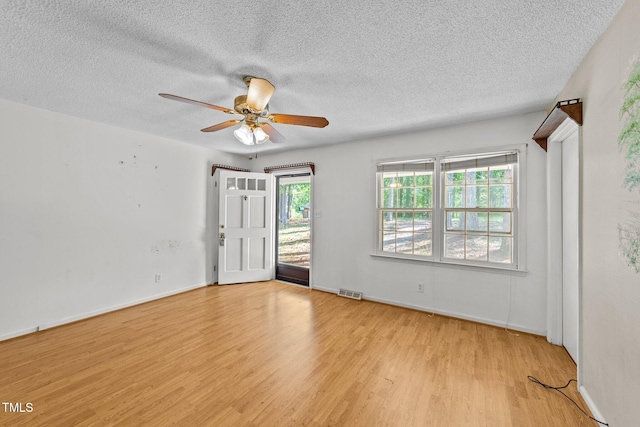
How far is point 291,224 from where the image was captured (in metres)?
5.20

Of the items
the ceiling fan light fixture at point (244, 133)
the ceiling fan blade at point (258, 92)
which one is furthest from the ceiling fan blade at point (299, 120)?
the ceiling fan light fixture at point (244, 133)

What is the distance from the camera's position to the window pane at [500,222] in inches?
114

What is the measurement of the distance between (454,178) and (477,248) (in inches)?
36.0

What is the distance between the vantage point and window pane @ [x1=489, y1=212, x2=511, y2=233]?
2.90 metres

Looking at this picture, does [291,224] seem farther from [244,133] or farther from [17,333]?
[17,333]

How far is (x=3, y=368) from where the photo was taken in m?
2.06

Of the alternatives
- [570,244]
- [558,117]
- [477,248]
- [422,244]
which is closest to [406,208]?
[422,244]

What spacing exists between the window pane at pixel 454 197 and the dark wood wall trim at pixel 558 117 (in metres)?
0.89

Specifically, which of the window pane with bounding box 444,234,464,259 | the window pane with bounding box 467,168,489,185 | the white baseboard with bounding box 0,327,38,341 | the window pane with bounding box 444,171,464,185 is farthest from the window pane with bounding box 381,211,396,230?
the white baseboard with bounding box 0,327,38,341

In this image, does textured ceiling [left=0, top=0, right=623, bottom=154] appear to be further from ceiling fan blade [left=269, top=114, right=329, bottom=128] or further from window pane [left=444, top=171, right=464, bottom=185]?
window pane [left=444, top=171, right=464, bottom=185]

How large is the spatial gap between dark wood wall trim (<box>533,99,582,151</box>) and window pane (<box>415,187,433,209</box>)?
1206mm

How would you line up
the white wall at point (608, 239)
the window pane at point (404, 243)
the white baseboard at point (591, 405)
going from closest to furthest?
the white wall at point (608, 239) → the white baseboard at point (591, 405) → the window pane at point (404, 243)

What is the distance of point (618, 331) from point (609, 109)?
1.26m

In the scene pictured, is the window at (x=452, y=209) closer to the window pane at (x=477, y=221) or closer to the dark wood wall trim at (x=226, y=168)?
the window pane at (x=477, y=221)
